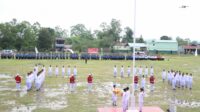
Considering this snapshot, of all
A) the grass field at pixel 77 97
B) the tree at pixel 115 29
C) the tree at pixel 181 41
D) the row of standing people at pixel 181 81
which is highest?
the tree at pixel 115 29

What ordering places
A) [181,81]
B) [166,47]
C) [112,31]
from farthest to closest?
1. [112,31]
2. [166,47]
3. [181,81]

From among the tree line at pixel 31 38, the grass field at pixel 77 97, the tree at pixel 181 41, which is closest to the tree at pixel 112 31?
the tree line at pixel 31 38

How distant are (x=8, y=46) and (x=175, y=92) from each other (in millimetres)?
45558

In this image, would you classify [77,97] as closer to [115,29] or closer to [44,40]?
[44,40]

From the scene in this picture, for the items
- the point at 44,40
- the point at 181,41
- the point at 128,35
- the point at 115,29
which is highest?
the point at 115,29

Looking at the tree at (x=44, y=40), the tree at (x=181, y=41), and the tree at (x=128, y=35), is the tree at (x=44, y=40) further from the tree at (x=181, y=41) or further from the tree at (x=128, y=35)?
the tree at (x=181, y=41)

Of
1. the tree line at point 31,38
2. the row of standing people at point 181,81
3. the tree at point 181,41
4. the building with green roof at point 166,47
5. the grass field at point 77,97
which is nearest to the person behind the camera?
the grass field at point 77,97

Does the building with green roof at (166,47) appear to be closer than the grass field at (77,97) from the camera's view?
No

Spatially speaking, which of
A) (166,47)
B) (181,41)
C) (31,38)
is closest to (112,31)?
(166,47)

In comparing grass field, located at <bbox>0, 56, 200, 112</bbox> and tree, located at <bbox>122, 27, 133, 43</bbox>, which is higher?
tree, located at <bbox>122, 27, 133, 43</bbox>

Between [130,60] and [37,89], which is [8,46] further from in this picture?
[37,89]

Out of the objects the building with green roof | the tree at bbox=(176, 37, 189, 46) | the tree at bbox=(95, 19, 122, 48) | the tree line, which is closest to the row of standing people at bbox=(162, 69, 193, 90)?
the tree line

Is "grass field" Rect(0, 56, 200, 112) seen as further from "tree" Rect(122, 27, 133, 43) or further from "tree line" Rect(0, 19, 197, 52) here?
"tree" Rect(122, 27, 133, 43)

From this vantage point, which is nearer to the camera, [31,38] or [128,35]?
[31,38]
